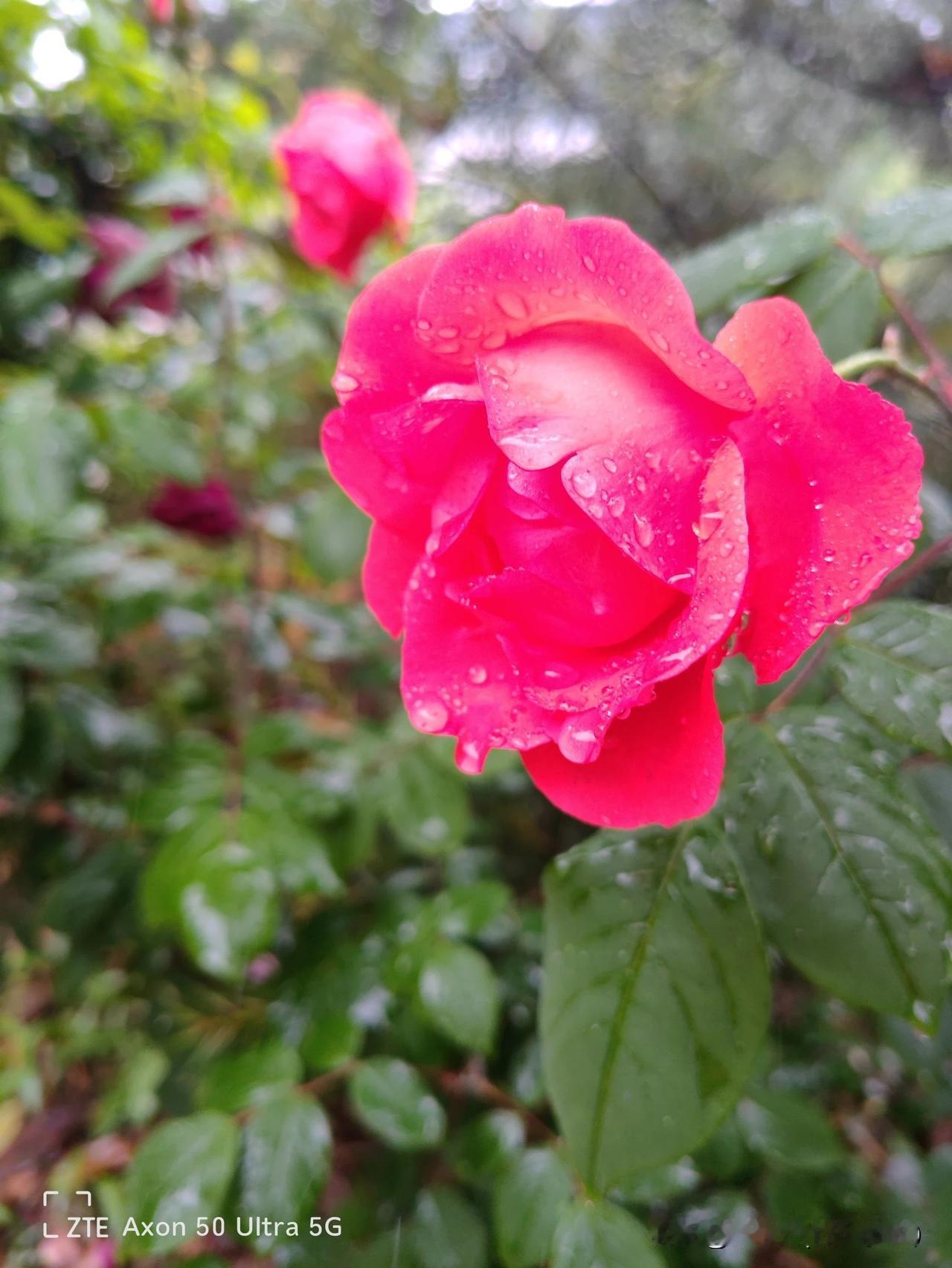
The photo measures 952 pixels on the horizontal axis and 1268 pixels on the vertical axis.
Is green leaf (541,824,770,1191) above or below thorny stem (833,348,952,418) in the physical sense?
below

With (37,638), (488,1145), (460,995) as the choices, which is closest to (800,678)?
(460,995)

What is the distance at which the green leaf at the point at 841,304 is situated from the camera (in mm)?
485

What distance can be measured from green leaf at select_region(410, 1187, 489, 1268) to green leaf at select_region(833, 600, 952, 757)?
58 centimetres

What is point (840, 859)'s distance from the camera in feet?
1.23

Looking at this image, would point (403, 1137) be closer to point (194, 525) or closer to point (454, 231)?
point (194, 525)

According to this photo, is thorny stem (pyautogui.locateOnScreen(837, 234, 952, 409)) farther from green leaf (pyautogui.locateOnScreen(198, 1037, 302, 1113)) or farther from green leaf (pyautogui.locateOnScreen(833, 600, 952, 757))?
green leaf (pyautogui.locateOnScreen(198, 1037, 302, 1113))

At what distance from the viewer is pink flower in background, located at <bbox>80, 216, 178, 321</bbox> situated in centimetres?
106

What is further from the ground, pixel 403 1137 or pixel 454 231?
pixel 454 231

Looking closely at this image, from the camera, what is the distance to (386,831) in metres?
1.23

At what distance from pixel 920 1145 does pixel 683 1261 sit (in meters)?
0.50

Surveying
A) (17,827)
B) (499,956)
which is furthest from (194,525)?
(499,956)

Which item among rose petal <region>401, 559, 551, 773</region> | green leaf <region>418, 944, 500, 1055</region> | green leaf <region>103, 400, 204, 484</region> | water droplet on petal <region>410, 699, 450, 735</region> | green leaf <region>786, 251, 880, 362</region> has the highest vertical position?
green leaf <region>786, 251, 880, 362</region>

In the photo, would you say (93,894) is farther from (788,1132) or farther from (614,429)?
(614,429)

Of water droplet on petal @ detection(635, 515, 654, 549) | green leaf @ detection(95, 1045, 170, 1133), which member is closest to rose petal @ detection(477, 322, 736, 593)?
water droplet on petal @ detection(635, 515, 654, 549)
